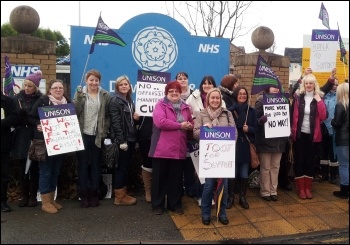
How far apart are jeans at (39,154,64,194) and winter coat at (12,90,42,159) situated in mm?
299

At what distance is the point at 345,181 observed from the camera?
556 centimetres

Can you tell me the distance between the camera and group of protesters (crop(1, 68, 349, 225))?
A: 4.62 m

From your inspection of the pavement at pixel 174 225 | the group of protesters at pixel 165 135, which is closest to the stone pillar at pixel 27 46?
the group of protesters at pixel 165 135

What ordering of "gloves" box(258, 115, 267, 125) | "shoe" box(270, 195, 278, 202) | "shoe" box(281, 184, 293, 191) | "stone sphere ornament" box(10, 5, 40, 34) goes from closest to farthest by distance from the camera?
"gloves" box(258, 115, 267, 125) < "shoe" box(270, 195, 278, 202) < "stone sphere ornament" box(10, 5, 40, 34) < "shoe" box(281, 184, 293, 191)

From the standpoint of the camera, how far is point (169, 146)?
182 inches

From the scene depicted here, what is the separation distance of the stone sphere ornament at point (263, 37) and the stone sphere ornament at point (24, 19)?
3.99 metres

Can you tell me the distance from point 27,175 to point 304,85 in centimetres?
404

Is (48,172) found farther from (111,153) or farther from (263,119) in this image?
(263,119)

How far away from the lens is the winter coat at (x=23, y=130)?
15.5 ft

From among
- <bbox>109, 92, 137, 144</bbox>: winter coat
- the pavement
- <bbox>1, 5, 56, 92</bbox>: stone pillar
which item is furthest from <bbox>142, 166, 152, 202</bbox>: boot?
<bbox>1, 5, 56, 92</bbox>: stone pillar

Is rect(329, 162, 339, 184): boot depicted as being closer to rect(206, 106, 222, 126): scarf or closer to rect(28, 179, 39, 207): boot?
rect(206, 106, 222, 126): scarf

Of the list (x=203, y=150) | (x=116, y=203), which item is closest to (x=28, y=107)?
(x=116, y=203)

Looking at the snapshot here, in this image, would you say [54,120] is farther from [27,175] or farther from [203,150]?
[203,150]

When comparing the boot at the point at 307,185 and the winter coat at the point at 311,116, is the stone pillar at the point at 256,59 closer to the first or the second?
the winter coat at the point at 311,116
